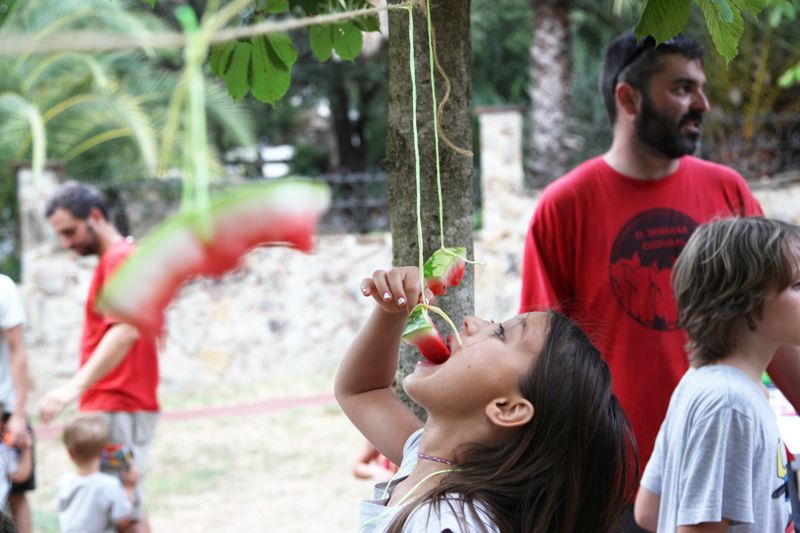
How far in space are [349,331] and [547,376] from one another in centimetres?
751

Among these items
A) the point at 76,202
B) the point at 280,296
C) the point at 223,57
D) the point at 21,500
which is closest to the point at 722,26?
the point at 223,57

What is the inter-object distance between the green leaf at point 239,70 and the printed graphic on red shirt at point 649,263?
1365mm

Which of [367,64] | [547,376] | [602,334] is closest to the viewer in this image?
[547,376]

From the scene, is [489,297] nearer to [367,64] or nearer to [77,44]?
[367,64]

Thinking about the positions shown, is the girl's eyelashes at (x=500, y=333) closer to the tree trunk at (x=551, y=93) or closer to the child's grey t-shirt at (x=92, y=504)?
the child's grey t-shirt at (x=92, y=504)

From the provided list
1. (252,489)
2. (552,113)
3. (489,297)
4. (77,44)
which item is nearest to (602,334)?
(77,44)

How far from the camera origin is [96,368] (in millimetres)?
3678

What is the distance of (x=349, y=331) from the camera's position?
905cm

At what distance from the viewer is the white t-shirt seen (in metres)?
3.72

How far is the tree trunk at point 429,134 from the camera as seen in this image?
182cm

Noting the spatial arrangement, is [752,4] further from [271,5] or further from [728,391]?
[728,391]

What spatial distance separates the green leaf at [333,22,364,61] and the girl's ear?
687mm

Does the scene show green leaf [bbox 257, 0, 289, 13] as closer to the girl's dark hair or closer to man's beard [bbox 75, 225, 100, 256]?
the girl's dark hair

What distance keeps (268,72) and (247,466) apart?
5161mm
